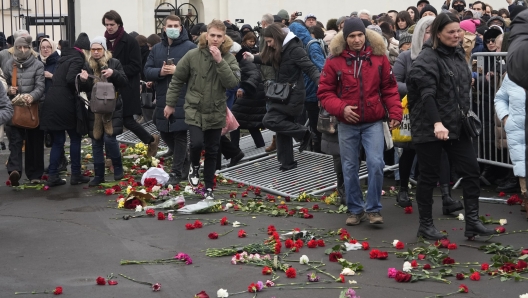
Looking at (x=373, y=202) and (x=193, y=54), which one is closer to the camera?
(x=373, y=202)

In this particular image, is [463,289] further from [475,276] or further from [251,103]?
[251,103]

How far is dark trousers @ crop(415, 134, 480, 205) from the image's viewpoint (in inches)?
311

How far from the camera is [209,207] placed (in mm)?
9578

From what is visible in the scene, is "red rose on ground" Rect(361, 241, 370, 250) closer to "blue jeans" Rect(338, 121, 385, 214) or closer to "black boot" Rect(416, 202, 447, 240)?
"black boot" Rect(416, 202, 447, 240)

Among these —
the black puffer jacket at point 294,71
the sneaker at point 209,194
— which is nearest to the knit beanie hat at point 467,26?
the black puffer jacket at point 294,71

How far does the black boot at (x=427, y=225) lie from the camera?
7961mm

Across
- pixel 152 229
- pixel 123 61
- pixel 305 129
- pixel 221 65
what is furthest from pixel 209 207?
pixel 123 61

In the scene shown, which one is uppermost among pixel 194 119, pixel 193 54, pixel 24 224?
pixel 193 54

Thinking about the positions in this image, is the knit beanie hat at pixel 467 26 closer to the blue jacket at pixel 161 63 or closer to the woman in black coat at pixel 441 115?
the woman in black coat at pixel 441 115

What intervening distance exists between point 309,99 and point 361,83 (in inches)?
151

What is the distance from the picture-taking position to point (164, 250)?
790cm

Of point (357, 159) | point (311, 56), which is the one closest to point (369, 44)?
point (357, 159)

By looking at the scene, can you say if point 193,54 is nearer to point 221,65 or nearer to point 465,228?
point 221,65

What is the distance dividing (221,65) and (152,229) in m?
2.09
